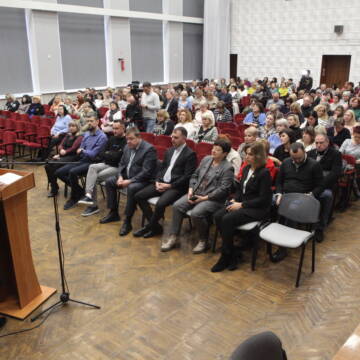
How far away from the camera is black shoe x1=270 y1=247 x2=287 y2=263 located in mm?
4148

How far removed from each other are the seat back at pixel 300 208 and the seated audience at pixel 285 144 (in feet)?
3.47

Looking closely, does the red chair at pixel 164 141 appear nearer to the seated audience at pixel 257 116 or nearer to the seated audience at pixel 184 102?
the seated audience at pixel 257 116

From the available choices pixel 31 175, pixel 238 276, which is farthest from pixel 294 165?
pixel 31 175

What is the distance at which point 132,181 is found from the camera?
502 cm

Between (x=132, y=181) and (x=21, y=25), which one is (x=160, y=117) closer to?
(x=132, y=181)

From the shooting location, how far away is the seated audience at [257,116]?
7.45 metres

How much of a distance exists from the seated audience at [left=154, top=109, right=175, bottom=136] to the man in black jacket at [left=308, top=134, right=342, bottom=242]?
292 centimetres

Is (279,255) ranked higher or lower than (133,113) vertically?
lower

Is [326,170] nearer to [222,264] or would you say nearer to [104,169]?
[222,264]

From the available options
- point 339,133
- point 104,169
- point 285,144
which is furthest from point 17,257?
point 339,133

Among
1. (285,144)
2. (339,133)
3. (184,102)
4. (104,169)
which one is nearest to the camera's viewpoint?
(285,144)

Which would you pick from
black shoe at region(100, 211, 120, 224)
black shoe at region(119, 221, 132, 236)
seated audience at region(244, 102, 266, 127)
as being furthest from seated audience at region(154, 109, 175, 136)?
black shoe at region(119, 221, 132, 236)

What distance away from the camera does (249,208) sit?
4.00 m

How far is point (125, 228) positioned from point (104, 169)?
1.15 m
